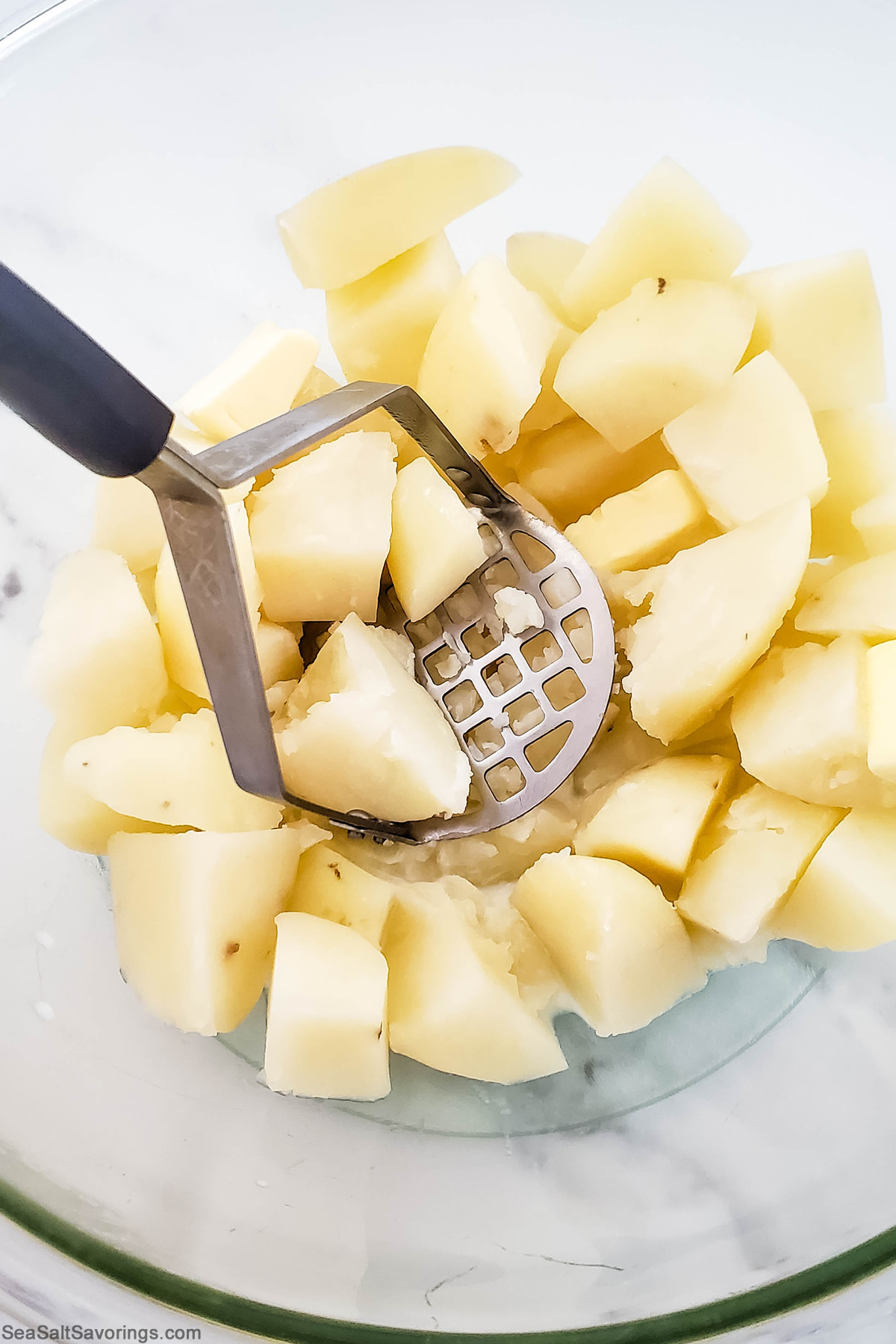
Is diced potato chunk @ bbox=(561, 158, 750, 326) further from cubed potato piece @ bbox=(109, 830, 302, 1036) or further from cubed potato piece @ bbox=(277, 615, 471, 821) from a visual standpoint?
cubed potato piece @ bbox=(109, 830, 302, 1036)

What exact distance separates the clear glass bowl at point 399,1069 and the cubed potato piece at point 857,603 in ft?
1.04

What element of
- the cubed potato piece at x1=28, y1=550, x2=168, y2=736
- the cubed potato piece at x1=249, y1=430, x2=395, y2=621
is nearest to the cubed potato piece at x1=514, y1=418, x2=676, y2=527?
the cubed potato piece at x1=249, y1=430, x2=395, y2=621

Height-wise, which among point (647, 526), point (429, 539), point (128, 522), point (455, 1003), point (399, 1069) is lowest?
point (399, 1069)

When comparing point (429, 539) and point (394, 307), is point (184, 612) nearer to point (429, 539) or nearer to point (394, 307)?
point (429, 539)

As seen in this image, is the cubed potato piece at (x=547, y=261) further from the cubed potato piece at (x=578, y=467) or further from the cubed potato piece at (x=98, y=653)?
the cubed potato piece at (x=98, y=653)

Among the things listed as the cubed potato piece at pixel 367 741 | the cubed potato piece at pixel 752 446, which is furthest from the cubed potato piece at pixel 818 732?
the cubed potato piece at pixel 367 741

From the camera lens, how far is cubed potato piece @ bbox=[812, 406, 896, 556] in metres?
0.85

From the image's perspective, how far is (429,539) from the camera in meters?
0.82

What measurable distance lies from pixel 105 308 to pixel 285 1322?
100cm

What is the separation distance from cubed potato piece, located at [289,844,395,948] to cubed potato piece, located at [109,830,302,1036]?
17 mm

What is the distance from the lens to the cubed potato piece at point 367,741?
0.75 metres

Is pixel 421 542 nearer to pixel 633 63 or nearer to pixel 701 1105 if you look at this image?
pixel 701 1105

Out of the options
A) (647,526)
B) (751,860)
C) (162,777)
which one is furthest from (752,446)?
(162,777)

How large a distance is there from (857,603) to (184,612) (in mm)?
554
